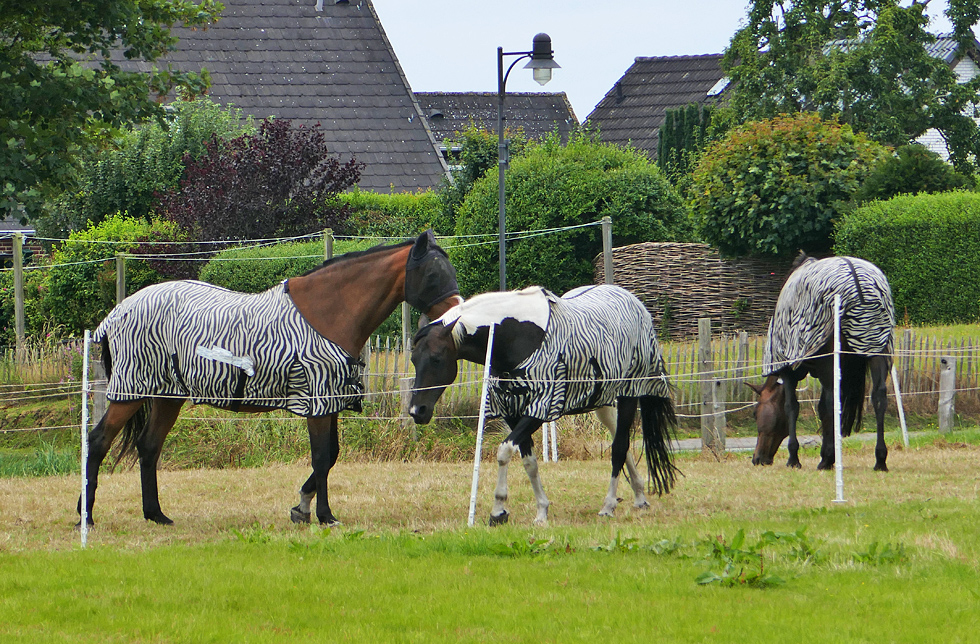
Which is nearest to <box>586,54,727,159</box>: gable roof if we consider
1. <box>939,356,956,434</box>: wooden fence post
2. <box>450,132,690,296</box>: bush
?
<box>450,132,690,296</box>: bush

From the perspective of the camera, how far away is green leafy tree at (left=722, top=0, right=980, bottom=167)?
107 feet

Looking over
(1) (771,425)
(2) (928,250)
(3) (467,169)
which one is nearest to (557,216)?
(3) (467,169)

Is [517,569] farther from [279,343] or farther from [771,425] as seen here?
[771,425]

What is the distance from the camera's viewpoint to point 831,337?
11938 mm

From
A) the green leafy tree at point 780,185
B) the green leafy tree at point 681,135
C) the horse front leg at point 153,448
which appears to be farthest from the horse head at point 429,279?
the green leafy tree at point 681,135

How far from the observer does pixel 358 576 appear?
7066 millimetres

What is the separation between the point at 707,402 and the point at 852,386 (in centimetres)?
331

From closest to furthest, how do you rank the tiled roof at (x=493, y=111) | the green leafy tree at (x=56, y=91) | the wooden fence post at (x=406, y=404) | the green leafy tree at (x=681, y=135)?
the green leafy tree at (x=56, y=91) → the wooden fence post at (x=406, y=404) → the green leafy tree at (x=681, y=135) → the tiled roof at (x=493, y=111)

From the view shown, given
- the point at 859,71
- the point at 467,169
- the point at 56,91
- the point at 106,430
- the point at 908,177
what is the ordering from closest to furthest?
the point at 106,430, the point at 56,91, the point at 908,177, the point at 467,169, the point at 859,71

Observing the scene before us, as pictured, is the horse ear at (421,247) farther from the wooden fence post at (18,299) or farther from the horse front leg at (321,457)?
the wooden fence post at (18,299)

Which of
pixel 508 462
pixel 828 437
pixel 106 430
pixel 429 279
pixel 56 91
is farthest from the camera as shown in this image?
pixel 56 91

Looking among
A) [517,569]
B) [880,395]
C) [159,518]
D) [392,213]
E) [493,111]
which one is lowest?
[159,518]

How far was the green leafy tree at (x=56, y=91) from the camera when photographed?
12.8 meters

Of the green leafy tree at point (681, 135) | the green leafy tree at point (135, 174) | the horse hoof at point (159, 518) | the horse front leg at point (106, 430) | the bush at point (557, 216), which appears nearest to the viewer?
the horse front leg at point (106, 430)
